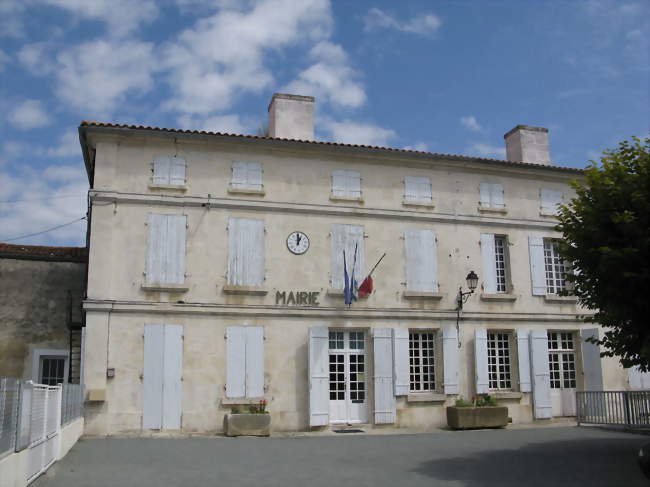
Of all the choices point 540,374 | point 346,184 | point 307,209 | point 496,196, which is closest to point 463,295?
point 540,374

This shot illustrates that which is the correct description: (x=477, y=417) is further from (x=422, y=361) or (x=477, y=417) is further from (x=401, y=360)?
(x=401, y=360)

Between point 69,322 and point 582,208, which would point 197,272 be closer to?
point 69,322

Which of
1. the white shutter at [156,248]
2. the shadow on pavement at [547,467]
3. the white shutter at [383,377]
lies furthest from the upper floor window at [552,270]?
the white shutter at [156,248]

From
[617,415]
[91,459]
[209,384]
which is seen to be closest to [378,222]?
[209,384]

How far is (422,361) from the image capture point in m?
15.3

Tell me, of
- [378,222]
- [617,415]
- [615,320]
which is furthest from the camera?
[378,222]

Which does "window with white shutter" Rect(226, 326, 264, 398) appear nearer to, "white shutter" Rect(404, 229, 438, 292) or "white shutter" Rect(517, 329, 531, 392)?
"white shutter" Rect(404, 229, 438, 292)

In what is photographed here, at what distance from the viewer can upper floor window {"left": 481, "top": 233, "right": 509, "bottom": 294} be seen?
16.0m

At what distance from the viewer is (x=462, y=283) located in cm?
1573

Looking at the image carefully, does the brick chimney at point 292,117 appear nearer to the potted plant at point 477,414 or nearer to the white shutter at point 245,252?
the white shutter at point 245,252

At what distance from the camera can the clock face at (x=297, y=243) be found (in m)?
14.6

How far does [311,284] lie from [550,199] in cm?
696

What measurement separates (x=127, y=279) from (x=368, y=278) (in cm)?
511

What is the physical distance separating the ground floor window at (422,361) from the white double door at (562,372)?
10.6 ft
